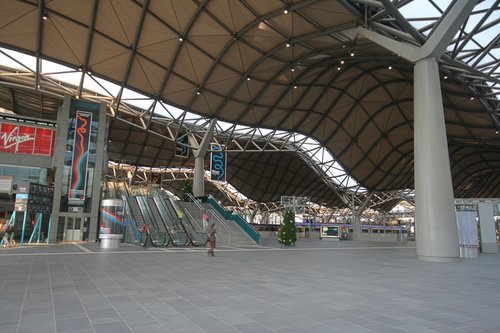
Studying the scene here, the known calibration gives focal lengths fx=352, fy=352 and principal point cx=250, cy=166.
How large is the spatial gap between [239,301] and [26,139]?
28249 mm

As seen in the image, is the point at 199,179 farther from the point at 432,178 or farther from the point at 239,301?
A: the point at 239,301

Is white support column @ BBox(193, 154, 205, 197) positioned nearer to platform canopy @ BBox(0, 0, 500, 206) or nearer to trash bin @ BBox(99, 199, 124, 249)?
platform canopy @ BBox(0, 0, 500, 206)

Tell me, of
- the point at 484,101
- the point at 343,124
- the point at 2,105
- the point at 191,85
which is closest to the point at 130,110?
the point at 191,85

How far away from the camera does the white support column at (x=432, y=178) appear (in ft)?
50.0

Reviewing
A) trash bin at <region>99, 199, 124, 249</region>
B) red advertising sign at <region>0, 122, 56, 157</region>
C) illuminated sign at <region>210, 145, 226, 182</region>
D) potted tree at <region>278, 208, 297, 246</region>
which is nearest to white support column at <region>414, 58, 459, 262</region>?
potted tree at <region>278, 208, 297, 246</region>

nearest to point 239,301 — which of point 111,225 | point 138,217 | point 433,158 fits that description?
point 433,158

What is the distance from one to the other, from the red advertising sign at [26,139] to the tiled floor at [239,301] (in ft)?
68.1

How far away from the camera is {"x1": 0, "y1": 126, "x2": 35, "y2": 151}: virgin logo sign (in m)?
27.4

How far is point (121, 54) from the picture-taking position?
26.6 m

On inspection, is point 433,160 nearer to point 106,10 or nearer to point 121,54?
point 106,10

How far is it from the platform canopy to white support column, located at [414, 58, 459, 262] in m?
3.65

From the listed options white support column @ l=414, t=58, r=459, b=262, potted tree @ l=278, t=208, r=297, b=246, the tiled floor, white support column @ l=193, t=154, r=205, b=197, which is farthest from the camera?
white support column @ l=193, t=154, r=205, b=197

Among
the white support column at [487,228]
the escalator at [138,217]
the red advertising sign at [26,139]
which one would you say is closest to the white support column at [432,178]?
the white support column at [487,228]

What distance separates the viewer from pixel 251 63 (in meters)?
28.8
